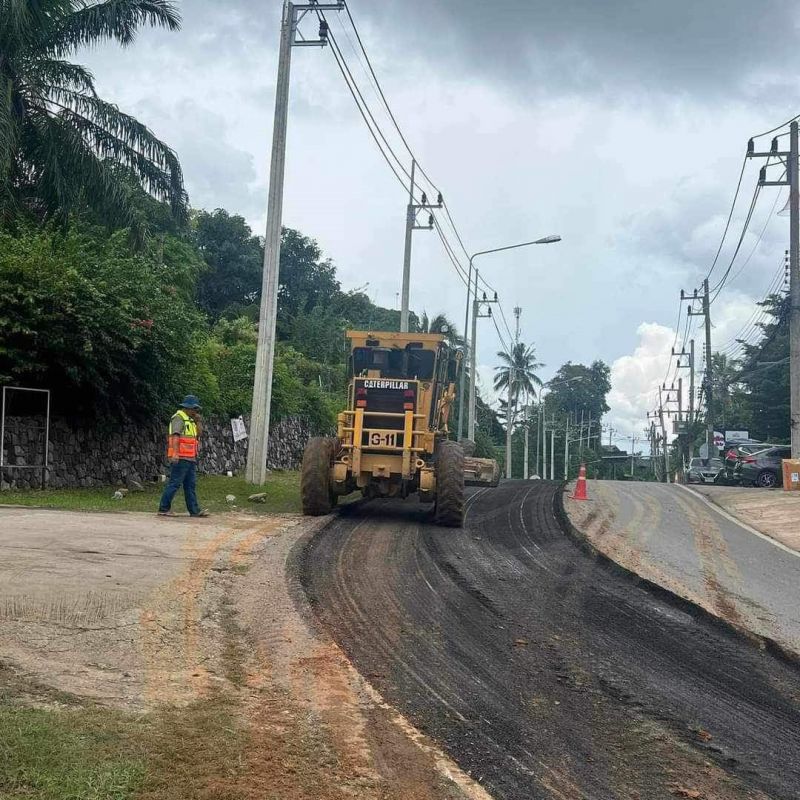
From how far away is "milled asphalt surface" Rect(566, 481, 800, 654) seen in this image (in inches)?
313

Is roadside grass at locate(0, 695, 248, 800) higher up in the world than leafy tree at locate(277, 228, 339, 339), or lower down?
lower down

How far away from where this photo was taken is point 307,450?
44.4ft

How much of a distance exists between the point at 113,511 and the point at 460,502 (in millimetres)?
5289

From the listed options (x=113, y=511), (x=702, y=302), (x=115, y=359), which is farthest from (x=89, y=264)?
(x=702, y=302)

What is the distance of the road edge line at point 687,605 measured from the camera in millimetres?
6450

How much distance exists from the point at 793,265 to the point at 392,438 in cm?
1818

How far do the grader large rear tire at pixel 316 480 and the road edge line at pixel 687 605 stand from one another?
3.87 m

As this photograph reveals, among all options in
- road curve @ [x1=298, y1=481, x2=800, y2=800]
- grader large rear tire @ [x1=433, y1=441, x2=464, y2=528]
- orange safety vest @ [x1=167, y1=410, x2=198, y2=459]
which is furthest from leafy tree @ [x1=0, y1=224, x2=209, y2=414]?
→ road curve @ [x1=298, y1=481, x2=800, y2=800]

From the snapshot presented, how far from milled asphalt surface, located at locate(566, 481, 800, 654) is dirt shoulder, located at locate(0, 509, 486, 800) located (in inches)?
155

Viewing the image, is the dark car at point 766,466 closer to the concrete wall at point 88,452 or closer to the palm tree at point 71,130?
the concrete wall at point 88,452

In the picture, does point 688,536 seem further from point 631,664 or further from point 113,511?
point 113,511

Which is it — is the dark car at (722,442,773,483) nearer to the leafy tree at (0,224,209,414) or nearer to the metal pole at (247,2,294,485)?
the metal pole at (247,2,294,485)

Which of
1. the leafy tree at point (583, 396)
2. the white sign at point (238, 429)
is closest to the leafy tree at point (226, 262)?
the white sign at point (238, 429)

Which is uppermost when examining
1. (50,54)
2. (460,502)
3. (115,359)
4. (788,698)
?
(50,54)
